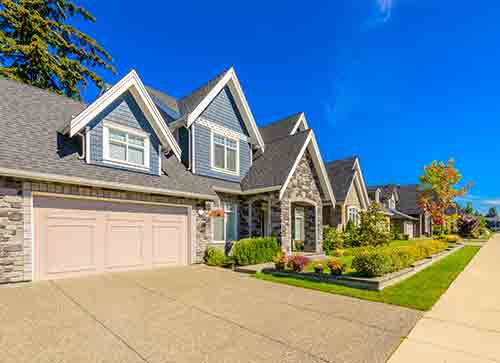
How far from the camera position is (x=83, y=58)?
21.3 m

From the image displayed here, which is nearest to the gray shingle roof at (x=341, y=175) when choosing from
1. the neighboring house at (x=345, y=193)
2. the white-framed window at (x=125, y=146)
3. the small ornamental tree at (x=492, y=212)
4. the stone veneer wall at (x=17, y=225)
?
the neighboring house at (x=345, y=193)

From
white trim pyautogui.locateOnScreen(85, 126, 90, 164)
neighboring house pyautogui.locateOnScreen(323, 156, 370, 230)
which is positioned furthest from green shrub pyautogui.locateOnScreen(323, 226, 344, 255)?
white trim pyautogui.locateOnScreen(85, 126, 90, 164)

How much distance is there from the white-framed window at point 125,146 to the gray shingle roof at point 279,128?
1095 centimetres

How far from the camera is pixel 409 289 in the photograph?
7.54 m

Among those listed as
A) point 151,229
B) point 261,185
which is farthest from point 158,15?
point 151,229

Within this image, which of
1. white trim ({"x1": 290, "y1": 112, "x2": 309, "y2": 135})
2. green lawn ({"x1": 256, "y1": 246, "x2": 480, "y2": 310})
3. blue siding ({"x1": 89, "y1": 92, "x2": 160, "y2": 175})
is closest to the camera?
green lawn ({"x1": 256, "y1": 246, "x2": 480, "y2": 310})

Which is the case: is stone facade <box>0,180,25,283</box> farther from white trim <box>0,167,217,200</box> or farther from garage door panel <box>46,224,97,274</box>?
garage door panel <box>46,224,97,274</box>

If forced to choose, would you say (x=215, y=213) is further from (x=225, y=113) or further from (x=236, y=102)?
(x=236, y=102)

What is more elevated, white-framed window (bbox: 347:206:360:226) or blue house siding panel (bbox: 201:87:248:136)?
blue house siding panel (bbox: 201:87:248:136)

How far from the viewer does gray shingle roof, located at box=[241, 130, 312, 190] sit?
45.9 feet

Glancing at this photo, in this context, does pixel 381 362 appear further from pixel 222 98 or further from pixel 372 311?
pixel 222 98

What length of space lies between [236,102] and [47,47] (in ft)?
46.8

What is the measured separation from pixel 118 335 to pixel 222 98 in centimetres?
1287

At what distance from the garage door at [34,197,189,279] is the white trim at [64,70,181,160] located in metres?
2.53
